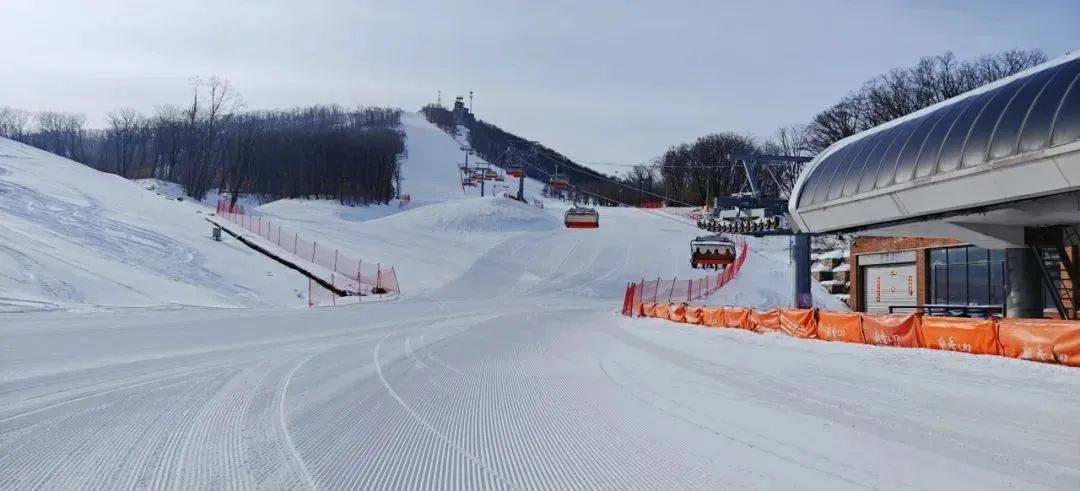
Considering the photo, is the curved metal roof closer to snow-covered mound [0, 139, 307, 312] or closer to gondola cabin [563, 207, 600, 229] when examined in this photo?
snow-covered mound [0, 139, 307, 312]

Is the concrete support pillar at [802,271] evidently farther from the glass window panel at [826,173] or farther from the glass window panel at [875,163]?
the glass window panel at [875,163]

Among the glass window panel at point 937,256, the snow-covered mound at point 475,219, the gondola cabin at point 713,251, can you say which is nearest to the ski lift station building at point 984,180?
the glass window panel at point 937,256

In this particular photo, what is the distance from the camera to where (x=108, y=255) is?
32.2 metres

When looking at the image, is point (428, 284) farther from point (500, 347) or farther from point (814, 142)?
point (814, 142)

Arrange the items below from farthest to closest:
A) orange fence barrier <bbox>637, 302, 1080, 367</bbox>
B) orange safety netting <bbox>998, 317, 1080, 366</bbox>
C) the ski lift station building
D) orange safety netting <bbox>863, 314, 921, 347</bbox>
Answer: orange safety netting <bbox>863, 314, 921, 347</bbox> < the ski lift station building < orange fence barrier <bbox>637, 302, 1080, 367</bbox> < orange safety netting <bbox>998, 317, 1080, 366</bbox>

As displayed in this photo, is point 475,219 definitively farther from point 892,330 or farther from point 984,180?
point 984,180

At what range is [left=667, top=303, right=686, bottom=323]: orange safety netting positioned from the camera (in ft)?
94.8

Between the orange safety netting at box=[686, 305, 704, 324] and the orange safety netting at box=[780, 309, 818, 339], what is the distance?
546cm

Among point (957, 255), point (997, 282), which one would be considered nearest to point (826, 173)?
point (997, 282)

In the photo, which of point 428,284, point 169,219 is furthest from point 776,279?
point 169,219

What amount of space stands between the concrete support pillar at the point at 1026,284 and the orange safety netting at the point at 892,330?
5.36 meters

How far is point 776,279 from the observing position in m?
53.9

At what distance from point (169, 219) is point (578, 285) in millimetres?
26740

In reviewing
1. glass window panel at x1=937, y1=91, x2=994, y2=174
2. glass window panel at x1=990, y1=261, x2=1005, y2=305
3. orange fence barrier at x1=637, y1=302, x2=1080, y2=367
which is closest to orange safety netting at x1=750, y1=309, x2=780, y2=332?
orange fence barrier at x1=637, y1=302, x2=1080, y2=367
